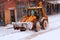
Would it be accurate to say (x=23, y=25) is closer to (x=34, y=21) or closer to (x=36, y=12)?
(x=34, y=21)

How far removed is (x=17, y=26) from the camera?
2045 cm

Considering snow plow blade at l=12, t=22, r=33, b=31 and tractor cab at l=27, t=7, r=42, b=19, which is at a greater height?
tractor cab at l=27, t=7, r=42, b=19

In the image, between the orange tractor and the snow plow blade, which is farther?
the orange tractor

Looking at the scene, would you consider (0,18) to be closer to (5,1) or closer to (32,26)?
(5,1)

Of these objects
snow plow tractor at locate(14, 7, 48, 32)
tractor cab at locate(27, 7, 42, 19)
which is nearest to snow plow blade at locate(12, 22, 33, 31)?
snow plow tractor at locate(14, 7, 48, 32)

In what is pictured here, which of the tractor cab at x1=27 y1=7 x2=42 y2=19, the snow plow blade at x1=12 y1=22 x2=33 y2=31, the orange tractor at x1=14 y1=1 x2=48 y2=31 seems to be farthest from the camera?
the tractor cab at x1=27 y1=7 x2=42 y2=19

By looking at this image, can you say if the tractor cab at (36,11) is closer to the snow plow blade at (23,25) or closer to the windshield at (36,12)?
the windshield at (36,12)

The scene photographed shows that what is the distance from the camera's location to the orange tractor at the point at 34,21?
20.0 m

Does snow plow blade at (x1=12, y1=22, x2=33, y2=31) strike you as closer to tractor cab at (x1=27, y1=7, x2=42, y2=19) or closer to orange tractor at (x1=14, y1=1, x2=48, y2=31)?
orange tractor at (x1=14, y1=1, x2=48, y2=31)

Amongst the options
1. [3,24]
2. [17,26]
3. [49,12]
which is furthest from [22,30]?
[49,12]

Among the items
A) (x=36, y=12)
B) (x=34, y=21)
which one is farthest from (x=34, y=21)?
(x=36, y=12)

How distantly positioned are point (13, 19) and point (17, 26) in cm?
1356

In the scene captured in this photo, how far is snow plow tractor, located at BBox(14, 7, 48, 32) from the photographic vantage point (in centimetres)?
1999

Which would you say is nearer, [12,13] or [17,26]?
[17,26]
